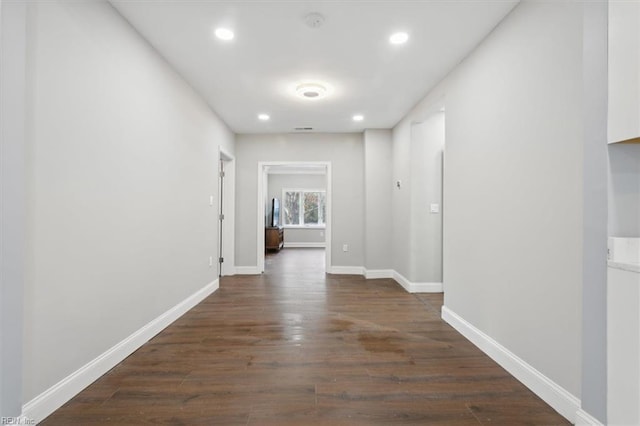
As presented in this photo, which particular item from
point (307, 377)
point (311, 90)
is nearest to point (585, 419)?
point (307, 377)

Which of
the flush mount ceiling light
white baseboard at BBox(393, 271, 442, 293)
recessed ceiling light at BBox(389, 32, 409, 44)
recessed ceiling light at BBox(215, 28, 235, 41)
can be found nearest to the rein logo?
recessed ceiling light at BBox(215, 28, 235, 41)

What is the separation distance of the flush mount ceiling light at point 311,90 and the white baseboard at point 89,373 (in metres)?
2.70

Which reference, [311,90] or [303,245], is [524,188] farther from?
[303,245]

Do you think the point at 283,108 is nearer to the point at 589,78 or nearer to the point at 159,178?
the point at 159,178

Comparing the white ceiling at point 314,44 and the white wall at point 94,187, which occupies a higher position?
the white ceiling at point 314,44

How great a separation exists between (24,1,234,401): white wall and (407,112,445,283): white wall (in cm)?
298

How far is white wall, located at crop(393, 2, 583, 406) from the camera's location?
A: 1.73 meters

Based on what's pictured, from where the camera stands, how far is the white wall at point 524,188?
1.73m

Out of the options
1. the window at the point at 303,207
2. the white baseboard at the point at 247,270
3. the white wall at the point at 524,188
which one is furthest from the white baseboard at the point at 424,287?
the window at the point at 303,207

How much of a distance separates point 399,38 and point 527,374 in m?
2.59

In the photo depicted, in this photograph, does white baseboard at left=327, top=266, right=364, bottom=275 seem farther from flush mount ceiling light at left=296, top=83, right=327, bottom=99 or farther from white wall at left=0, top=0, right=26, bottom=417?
white wall at left=0, top=0, right=26, bottom=417

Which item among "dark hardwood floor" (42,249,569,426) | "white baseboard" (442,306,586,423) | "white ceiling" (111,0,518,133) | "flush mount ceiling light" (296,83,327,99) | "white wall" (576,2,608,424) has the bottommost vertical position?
"dark hardwood floor" (42,249,569,426)

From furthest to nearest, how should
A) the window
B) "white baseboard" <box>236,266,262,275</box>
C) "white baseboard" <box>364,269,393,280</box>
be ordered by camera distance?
the window < "white baseboard" <box>236,266,262,275</box> < "white baseboard" <box>364,269,393,280</box>

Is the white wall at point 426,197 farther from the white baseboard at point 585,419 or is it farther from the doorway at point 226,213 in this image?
the doorway at point 226,213
